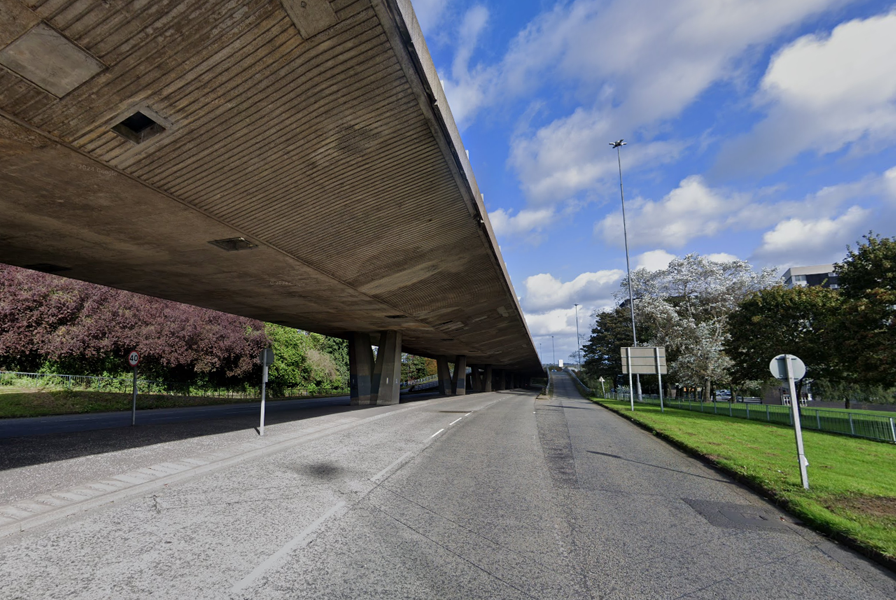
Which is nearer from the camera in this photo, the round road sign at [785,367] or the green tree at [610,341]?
the round road sign at [785,367]

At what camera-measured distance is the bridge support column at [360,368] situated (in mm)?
28094

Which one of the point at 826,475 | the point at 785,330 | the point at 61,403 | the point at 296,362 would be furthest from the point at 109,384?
the point at 785,330

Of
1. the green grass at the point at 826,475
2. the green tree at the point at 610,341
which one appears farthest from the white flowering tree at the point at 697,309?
the green grass at the point at 826,475

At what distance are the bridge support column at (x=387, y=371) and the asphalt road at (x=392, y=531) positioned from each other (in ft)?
61.8

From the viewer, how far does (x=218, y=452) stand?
9258mm

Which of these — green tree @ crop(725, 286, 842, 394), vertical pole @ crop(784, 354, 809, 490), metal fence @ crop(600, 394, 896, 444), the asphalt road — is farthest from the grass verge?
green tree @ crop(725, 286, 842, 394)

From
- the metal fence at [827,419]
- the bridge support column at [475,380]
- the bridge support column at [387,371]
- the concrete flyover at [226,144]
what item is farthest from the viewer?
the bridge support column at [475,380]

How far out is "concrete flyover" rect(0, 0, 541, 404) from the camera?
5.57m

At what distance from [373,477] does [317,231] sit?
659cm

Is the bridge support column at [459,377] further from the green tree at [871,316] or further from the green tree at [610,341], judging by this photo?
the green tree at [871,316]

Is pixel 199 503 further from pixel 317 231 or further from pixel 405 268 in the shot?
pixel 405 268

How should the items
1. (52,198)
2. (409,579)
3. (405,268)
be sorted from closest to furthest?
(409,579)
(52,198)
(405,268)

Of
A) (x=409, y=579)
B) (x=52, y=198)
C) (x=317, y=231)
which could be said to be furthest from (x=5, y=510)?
(x=317, y=231)

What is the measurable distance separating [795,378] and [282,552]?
7904 mm
